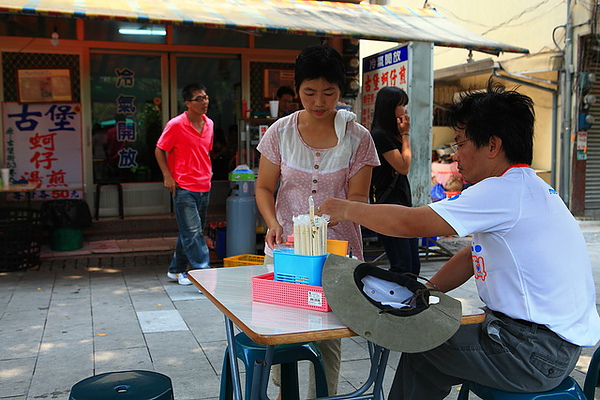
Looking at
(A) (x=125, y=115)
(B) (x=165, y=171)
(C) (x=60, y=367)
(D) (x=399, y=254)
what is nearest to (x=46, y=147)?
(A) (x=125, y=115)

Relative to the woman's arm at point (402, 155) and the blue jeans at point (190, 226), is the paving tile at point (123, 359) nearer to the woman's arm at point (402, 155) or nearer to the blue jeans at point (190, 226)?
the blue jeans at point (190, 226)

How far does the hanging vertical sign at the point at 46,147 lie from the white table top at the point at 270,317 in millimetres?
7149

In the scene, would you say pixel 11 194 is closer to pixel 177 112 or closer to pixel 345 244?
pixel 177 112

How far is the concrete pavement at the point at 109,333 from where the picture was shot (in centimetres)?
386

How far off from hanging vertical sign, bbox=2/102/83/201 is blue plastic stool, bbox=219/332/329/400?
6886 millimetres

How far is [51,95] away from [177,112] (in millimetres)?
1834

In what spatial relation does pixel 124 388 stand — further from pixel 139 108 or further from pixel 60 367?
pixel 139 108

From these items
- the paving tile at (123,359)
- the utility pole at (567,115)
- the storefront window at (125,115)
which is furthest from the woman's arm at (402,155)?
the utility pole at (567,115)

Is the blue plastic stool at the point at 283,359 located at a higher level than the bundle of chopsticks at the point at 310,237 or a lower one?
lower

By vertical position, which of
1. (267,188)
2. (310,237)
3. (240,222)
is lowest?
(240,222)

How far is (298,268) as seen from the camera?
218cm

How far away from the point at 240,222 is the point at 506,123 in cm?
525

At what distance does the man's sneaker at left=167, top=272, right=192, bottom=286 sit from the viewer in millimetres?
6481

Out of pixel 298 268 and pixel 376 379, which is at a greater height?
pixel 298 268
